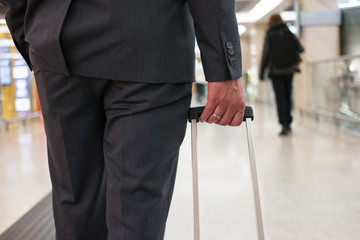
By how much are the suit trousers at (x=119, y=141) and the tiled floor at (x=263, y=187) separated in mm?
963

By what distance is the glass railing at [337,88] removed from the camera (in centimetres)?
460

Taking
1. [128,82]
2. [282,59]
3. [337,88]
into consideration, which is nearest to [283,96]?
[282,59]

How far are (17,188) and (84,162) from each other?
1.96 m

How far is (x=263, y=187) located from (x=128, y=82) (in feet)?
6.16

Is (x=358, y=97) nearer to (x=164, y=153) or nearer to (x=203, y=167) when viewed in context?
(x=203, y=167)

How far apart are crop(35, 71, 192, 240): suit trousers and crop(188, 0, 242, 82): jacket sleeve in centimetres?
9

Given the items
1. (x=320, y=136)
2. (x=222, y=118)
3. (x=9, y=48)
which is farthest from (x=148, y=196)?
(x=9, y=48)

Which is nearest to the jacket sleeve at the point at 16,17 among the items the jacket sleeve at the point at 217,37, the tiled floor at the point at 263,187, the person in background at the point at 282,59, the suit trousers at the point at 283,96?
the jacket sleeve at the point at 217,37

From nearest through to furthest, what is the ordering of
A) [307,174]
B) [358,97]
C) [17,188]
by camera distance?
[17,188] → [307,174] → [358,97]

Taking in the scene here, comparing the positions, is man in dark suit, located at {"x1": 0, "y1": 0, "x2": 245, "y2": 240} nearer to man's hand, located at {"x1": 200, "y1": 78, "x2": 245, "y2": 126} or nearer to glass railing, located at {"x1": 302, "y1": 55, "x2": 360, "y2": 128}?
man's hand, located at {"x1": 200, "y1": 78, "x2": 245, "y2": 126}

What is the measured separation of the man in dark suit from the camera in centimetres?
77

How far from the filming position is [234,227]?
184 cm

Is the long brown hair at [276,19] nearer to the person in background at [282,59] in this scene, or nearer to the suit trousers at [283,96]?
the person in background at [282,59]

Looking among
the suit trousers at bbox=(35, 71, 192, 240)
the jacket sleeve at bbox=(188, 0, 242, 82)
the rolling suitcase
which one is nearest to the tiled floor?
the rolling suitcase
